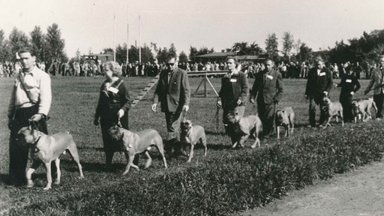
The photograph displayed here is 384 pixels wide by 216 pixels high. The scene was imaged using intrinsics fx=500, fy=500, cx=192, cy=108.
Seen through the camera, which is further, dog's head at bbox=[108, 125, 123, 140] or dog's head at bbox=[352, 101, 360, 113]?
dog's head at bbox=[352, 101, 360, 113]

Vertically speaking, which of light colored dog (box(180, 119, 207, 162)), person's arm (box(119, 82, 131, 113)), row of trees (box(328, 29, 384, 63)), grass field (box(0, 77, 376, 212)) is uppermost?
row of trees (box(328, 29, 384, 63))

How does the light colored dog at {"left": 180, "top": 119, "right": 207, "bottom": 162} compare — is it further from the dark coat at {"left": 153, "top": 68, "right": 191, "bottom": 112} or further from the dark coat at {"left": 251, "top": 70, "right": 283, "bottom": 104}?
the dark coat at {"left": 251, "top": 70, "right": 283, "bottom": 104}

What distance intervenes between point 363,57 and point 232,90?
51.3 m

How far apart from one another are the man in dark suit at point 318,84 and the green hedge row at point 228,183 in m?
4.28

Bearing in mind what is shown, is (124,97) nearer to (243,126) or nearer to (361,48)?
(243,126)

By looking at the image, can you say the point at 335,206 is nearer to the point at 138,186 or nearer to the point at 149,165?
the point at 138,186

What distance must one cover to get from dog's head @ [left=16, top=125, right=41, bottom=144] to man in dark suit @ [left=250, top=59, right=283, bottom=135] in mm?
7076

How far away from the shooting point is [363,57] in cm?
5947

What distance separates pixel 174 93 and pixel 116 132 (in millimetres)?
2042

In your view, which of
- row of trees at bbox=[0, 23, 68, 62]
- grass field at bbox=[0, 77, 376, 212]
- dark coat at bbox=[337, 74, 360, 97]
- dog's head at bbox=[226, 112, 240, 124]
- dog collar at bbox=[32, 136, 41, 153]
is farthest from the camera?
row of trees at bbox=[0, 23, 68, 62]

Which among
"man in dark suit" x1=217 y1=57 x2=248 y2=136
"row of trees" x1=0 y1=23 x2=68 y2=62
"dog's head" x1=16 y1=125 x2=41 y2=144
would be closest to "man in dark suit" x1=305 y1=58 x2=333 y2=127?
"man in dark suit" x1=217 y1=57 x2=248 y2=136

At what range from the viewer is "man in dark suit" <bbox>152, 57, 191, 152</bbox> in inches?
423

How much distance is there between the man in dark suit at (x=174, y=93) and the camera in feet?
35.2

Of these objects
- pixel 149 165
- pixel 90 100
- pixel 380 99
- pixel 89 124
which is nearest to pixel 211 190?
pixel 149 165
